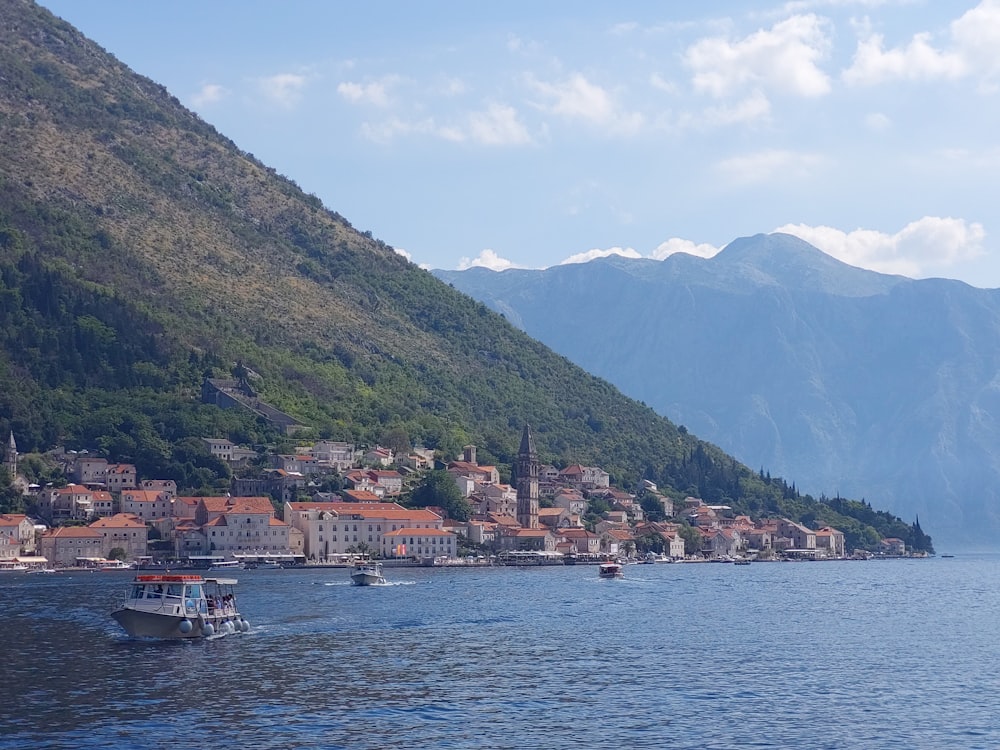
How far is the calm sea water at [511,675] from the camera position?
52.0 m

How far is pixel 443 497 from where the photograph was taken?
196 m

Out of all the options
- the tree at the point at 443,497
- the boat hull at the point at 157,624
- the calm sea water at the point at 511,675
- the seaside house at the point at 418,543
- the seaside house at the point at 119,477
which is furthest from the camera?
the tree at the point at 443,497

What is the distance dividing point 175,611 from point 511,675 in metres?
24.9

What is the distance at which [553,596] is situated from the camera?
116812 millimetres

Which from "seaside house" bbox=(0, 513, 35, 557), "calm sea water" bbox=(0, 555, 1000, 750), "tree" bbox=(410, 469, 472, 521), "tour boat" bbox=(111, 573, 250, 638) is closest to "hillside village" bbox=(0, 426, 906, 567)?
"seaside house" bbox=(0, 513, 35, 557)

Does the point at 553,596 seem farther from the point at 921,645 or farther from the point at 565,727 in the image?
the point at 565,727

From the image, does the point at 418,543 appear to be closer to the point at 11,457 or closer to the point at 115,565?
the point at 115,565

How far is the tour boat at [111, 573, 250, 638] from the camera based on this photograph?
8112cm

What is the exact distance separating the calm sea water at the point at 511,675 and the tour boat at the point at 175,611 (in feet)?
5.28

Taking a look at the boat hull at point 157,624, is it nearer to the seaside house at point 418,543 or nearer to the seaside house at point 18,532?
the seaside house at point 18,532

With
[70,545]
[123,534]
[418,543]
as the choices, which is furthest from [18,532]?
[418,543]

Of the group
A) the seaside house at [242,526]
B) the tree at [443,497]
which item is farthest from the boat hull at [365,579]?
the tree at [443,497]

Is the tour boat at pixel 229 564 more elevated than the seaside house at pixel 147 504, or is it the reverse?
the seaside house at pixel 147 504

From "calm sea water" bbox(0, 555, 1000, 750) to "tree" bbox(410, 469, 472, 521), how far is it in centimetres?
7955
